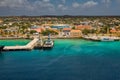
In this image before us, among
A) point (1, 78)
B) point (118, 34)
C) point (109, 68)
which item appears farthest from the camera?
point (118, 34)

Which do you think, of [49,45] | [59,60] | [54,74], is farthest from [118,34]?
[54,74]

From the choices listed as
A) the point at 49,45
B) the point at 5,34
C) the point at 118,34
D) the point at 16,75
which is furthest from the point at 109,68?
the point at 5,34

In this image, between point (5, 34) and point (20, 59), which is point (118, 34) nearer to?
point (5, 34)

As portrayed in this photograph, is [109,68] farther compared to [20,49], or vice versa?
[20,49]

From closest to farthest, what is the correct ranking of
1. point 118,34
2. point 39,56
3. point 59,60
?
point 59,60
point 39,56
point 118,34

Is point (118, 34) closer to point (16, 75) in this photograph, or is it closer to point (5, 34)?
point (5, 34)

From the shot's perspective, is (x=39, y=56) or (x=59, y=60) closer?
(x=59, y=60)

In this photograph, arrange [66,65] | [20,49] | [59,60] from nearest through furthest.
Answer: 1. [66,65]
2. [59,60]
3. [20,49]

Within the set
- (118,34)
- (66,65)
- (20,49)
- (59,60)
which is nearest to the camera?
(66,65)
